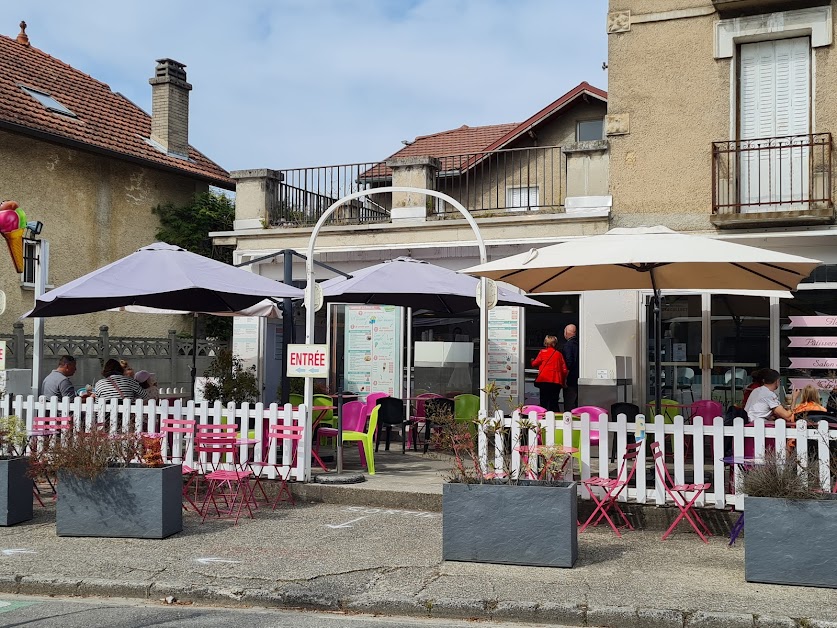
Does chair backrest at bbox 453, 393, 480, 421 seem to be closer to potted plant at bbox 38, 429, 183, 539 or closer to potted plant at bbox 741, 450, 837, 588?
potted plant at bbox 38, 429, 183, 539

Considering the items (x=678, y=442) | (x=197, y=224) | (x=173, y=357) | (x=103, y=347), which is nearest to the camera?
(x=678, y=442)

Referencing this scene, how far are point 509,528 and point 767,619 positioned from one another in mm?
2020

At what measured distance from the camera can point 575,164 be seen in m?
15.0

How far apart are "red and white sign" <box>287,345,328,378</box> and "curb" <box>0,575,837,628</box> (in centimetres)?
372

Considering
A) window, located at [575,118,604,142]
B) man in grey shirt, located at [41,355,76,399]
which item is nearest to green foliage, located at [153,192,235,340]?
window, located at [575,118,604,142]

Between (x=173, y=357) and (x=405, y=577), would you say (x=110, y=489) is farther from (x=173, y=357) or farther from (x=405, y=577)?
(x=173, y=357)

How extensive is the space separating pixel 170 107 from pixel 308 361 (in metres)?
17.1

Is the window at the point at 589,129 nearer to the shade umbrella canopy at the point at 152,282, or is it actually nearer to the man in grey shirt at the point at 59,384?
the shade umbrella canopy at the point at 152,282

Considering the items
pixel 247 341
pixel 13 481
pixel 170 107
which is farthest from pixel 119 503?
pixel 170 107

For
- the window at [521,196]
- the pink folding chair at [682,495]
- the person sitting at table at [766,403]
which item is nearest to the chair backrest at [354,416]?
the pink folding chair at [682,495]

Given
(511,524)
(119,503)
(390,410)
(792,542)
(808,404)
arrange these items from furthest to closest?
(390,410), (808,404), (119,503), (511,524), (792,542)

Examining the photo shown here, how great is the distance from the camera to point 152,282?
10312mm

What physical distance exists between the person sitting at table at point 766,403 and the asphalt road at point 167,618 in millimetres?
4869

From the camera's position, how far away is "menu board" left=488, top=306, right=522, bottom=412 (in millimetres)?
15375
